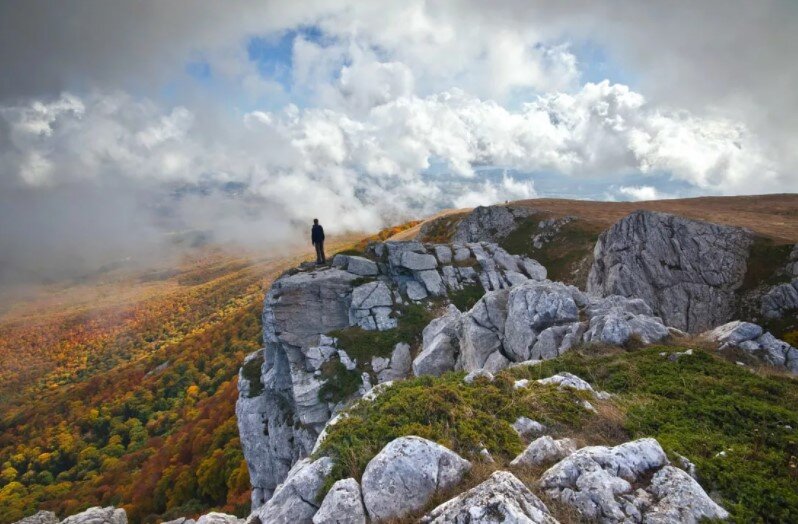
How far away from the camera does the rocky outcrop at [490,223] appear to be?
3179 inches

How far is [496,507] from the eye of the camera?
7148 millimetres

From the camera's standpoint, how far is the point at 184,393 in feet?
405

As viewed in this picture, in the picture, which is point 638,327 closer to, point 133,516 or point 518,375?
point 518,375

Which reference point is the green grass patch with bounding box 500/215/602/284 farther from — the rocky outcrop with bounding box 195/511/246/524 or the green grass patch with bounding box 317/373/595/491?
the rocky outcrop with bounding box 195/511/246/524

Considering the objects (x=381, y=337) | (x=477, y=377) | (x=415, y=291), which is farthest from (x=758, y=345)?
(x=415, y=291)

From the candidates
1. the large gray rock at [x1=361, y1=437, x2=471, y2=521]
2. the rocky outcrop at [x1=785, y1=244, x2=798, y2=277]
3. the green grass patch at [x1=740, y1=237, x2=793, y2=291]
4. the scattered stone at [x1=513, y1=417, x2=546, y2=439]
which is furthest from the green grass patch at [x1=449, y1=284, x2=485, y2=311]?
the rocky outcrop at [x1=785, y1=244, x2=798, y2=277]

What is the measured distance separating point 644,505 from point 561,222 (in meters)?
70.3

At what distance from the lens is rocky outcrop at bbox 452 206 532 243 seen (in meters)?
80.8

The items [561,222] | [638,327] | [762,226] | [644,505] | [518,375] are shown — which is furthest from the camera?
[561,222]

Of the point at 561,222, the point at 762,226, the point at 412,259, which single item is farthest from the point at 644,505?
the point at 561,222

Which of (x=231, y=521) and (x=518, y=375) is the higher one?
(x=518, y=375)

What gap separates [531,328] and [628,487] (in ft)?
60.5

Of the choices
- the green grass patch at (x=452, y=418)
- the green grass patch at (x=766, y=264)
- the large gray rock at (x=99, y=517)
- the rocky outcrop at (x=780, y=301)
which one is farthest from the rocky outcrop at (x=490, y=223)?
the large gray rock at (x=99, y=517)

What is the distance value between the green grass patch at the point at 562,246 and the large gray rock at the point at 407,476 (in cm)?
5555
